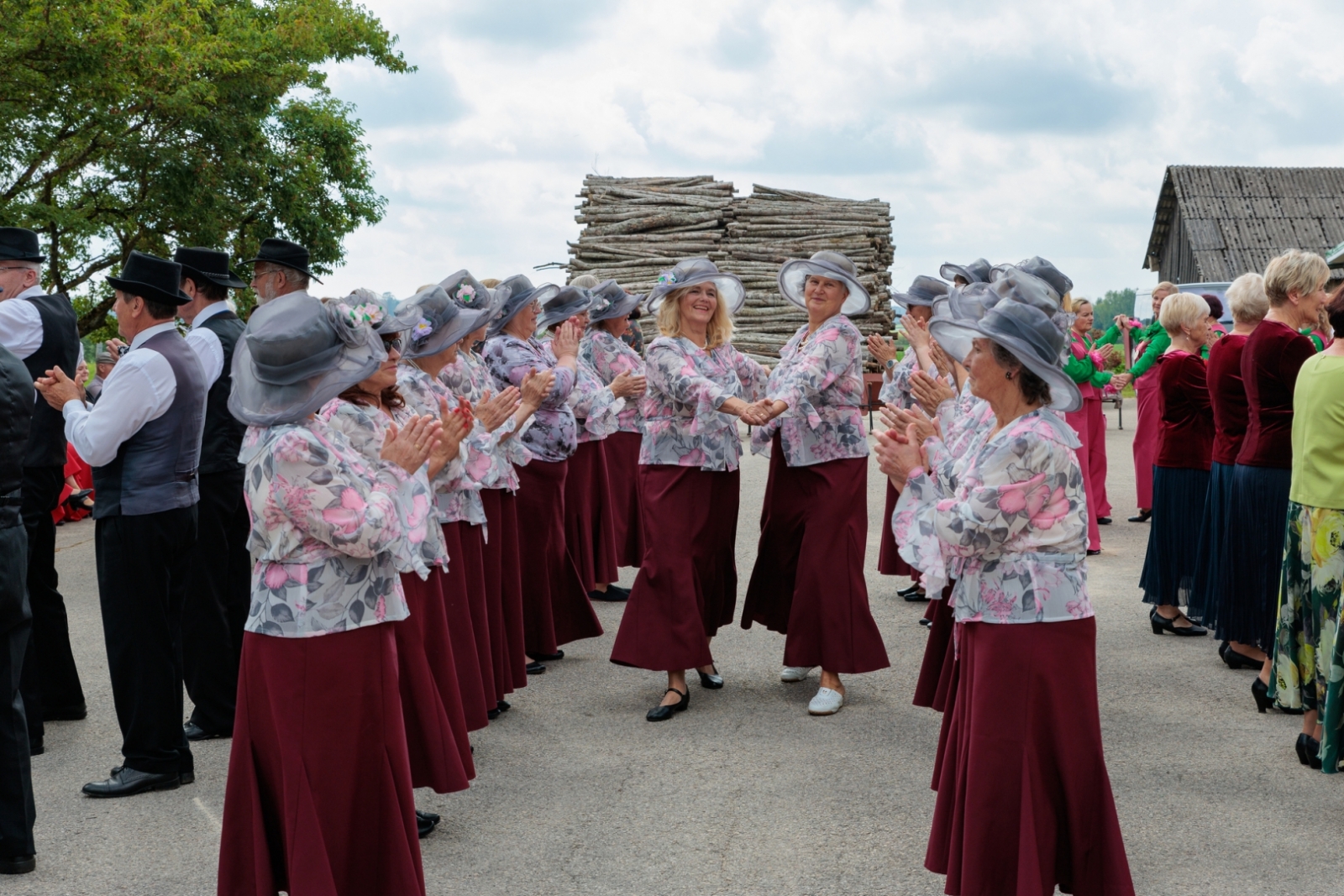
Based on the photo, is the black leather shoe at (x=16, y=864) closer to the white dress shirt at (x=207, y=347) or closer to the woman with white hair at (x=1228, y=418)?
the white dress shirt at (x=207, y=347)

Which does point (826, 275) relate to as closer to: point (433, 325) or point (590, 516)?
point (433, 325)

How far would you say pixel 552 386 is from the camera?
6414mm

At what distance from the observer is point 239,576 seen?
629cm

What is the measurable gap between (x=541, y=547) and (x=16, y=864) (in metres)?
3.03

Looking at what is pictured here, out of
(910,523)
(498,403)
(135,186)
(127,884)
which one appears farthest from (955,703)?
(135,186)

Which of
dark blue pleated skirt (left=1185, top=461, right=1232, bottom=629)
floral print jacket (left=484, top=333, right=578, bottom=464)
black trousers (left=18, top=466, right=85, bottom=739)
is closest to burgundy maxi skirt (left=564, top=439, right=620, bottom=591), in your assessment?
floral print jacket (left=484, top=333, right=578, bottom=464)

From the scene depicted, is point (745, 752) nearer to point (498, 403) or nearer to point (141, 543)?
point (498, 403)

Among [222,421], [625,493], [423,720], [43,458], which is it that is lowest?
Answer: [423,720]

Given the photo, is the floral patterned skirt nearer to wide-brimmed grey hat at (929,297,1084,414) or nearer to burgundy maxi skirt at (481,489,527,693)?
wide-brimmed grey hat at (929,297,1084,414)

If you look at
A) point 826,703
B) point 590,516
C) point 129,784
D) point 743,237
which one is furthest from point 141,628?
point 743,237

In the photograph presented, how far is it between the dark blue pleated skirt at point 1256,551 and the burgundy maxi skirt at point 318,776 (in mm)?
4354

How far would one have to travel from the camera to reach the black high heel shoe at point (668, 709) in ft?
19.6

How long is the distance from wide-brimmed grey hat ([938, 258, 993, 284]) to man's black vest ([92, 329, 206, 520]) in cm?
390

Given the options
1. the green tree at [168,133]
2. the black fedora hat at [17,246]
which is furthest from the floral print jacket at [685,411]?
the green tree at [168,133]
